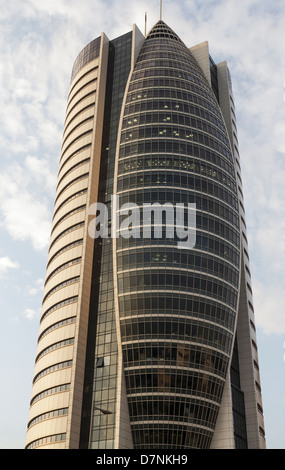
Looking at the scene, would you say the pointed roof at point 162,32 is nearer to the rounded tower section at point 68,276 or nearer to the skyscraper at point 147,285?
the skyscraper at point 147,285

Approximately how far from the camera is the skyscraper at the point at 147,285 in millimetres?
90938

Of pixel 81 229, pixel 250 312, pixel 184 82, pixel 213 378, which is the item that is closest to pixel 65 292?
pixel 81 229

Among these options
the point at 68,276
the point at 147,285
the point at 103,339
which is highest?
the point at 68,276

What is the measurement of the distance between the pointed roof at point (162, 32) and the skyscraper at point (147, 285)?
138 inches

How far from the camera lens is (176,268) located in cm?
9656

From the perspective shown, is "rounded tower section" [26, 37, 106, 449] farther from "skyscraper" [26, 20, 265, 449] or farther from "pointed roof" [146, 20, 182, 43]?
"pointed roof" [146, 20, 182, 43]

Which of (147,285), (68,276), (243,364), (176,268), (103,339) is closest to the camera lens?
(147,285)

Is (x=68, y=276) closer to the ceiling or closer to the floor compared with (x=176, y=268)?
closer to the ceiling

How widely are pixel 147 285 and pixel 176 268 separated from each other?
19.9 feet

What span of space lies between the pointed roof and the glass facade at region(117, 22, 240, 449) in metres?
14.5

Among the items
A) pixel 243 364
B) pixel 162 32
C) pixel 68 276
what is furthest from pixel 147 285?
pixel 162 32

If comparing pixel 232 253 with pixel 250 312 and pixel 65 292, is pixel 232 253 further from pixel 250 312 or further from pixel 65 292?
pixel 65 292

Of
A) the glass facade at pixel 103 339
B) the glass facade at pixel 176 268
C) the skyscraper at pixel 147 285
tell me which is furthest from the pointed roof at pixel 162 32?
the glass facade at pixel 103 339

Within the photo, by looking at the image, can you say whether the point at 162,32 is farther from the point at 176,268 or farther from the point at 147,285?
the point at 147,285
